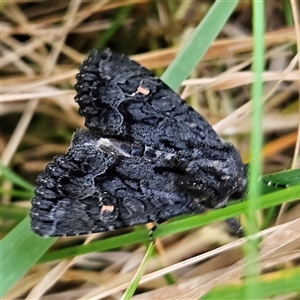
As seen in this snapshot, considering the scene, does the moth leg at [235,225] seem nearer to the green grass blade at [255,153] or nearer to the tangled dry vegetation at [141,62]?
the tangled dry vegetation at [141,62]

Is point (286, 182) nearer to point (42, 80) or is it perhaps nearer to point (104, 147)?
point (104, 147)

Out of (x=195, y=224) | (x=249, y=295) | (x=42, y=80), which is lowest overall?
(x=249, y=295)

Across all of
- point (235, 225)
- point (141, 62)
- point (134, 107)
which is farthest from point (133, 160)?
point (141, 62)

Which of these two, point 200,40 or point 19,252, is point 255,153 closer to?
point 200,40

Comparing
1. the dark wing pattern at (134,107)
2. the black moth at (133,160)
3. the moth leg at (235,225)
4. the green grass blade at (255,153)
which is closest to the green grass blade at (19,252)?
the black moth at (133,160)

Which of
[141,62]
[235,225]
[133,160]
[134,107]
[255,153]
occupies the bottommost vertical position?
[255,153]

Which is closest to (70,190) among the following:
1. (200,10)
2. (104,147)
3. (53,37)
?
(104,147)

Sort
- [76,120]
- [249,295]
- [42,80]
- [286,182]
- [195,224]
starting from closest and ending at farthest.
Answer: [249,295] → [195,224] → [286,182] → [42,80] → [76,120]
